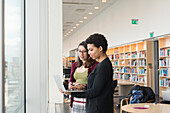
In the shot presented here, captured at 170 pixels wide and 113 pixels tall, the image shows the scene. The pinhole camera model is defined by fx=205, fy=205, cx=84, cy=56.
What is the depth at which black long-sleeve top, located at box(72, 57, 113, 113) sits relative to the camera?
6.68 feet

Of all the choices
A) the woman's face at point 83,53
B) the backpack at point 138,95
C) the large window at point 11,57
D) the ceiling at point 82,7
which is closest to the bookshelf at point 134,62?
the ceiling at point 82,7

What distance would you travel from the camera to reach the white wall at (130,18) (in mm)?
8005

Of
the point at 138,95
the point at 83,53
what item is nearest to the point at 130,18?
the point at 138,95

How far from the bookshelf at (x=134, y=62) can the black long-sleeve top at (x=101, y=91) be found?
7.84 m

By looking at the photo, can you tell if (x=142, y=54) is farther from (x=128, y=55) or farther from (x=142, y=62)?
(x=128, y=55)

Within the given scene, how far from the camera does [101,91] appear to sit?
2057mm

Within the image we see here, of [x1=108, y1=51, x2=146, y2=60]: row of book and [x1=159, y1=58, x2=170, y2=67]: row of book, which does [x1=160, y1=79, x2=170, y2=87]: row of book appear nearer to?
[x1=159, y1=58, x2=170, y2=67]: row of book

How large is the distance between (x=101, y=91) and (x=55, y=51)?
254cm

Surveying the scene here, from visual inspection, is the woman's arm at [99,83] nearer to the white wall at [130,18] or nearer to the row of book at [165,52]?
the white wall at [130,18]

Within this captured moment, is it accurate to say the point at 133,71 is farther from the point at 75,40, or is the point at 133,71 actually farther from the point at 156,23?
the point at 75,40

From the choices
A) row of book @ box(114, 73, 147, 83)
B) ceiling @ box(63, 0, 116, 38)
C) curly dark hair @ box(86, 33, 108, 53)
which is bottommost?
row of book @ box(114, 73, 147, 83)

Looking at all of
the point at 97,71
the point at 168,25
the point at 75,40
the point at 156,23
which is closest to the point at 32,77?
the point at 97,71

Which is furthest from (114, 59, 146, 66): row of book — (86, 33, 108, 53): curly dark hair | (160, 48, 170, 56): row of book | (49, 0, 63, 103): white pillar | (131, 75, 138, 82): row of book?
(86, 33, 108, 53): curly dark hair

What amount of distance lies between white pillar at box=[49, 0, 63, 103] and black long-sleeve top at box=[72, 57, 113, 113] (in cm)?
236
